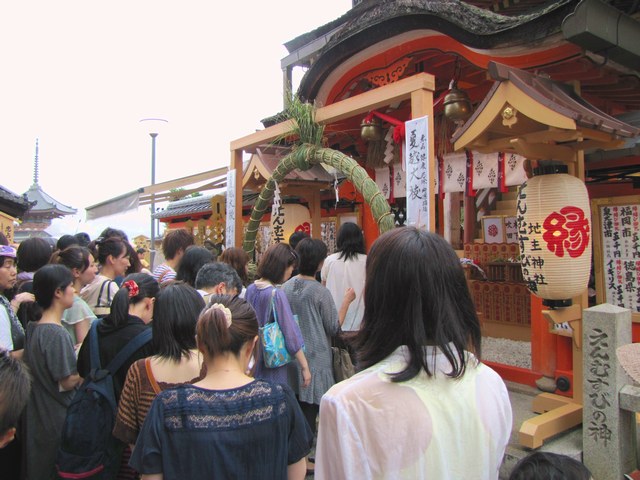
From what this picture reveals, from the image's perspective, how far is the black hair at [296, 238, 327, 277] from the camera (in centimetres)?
412

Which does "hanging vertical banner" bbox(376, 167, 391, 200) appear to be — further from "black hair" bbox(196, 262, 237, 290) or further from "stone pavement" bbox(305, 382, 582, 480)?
"black hair" bbox(196, 262, 237, 290)

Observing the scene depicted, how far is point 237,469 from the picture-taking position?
184 cm

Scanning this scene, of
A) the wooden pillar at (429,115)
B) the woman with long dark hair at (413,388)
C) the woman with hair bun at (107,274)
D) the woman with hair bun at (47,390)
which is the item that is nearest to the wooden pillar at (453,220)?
the wooden pillar at (429,115)

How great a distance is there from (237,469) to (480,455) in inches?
35.9

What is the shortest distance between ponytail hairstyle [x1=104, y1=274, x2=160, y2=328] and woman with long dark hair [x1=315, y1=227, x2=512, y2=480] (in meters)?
1.78

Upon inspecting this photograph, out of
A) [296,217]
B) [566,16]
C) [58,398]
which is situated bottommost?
[58,398]

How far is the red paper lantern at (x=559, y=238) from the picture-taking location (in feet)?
13.8

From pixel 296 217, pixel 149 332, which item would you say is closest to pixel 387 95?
pixel 296 217

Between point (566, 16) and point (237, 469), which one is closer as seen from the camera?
point (237, 469)

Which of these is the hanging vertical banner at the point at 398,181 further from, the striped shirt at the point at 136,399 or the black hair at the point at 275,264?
the striped shirt at the point at 136,399

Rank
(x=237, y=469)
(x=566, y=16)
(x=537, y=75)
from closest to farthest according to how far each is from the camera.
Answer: (x=237, y=469)
(x=566, y=16)
(x=537, y=75)

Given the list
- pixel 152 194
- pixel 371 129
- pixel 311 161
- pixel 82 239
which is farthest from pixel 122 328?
pixel 152 194

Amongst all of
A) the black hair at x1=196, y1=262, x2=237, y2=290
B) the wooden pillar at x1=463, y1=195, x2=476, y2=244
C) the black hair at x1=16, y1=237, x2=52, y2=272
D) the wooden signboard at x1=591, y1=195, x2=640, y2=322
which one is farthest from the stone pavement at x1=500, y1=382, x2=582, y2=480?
the wooden pillar at x1=463, y1=195, x2=476, y2=244

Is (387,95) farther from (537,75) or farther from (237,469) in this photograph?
(237,469)
